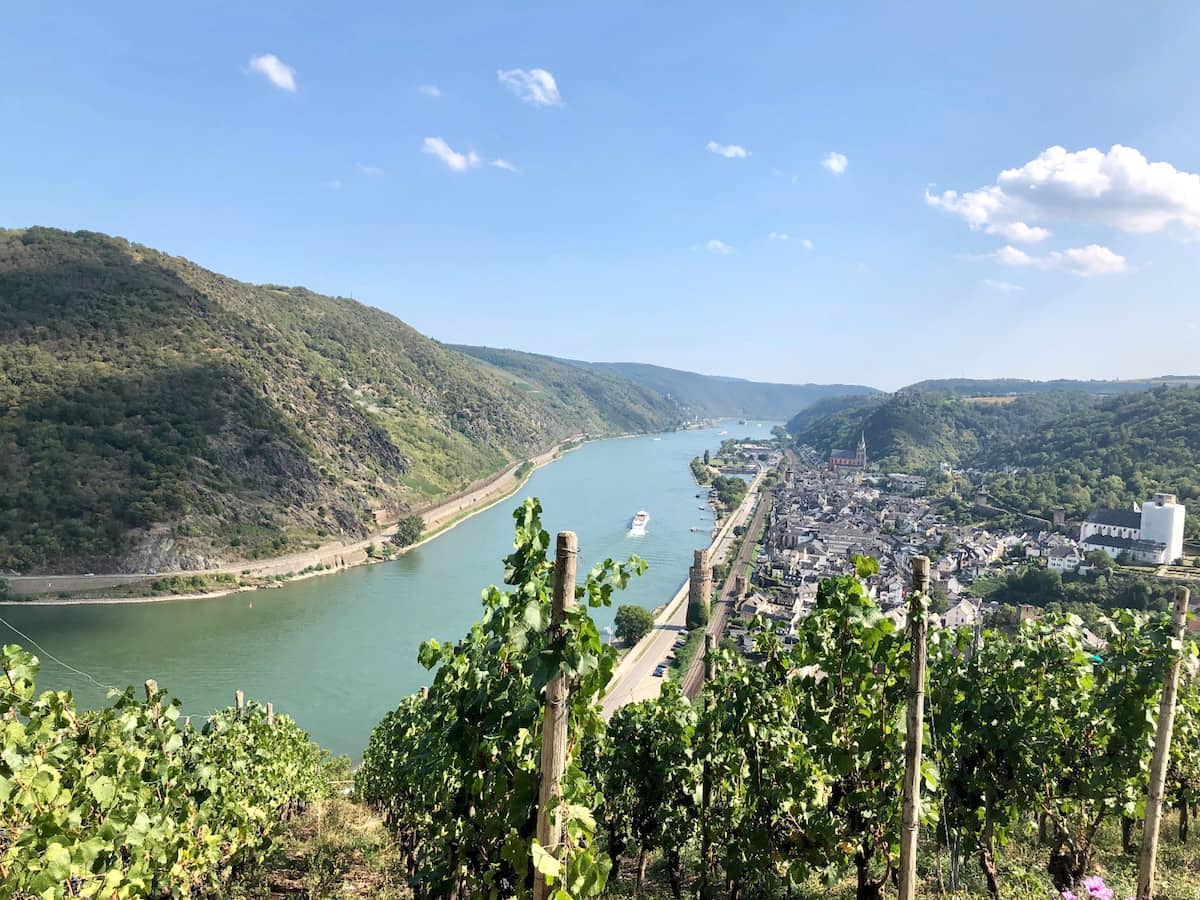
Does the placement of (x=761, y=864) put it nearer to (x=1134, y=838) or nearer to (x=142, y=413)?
(x=1134, y=838)

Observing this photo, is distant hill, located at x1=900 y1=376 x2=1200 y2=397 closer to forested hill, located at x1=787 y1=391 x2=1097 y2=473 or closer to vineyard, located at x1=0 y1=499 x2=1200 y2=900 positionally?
forested hill, located at x1=787 y1=391 x2=1097 y2=473

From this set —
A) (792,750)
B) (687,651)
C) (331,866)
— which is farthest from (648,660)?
(792,750)

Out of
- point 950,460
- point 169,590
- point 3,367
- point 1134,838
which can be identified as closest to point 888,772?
point 1134,838

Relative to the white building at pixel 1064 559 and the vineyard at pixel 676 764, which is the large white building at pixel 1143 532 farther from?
the vineyard at pixel 676 764

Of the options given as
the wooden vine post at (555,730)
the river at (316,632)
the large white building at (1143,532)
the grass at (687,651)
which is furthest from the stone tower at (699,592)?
the wooden vine post at (555,730)

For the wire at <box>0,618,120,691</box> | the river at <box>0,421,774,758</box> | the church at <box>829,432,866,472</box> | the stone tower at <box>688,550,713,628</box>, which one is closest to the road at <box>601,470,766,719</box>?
the stone tower at <box>688,550,713,628</box>
